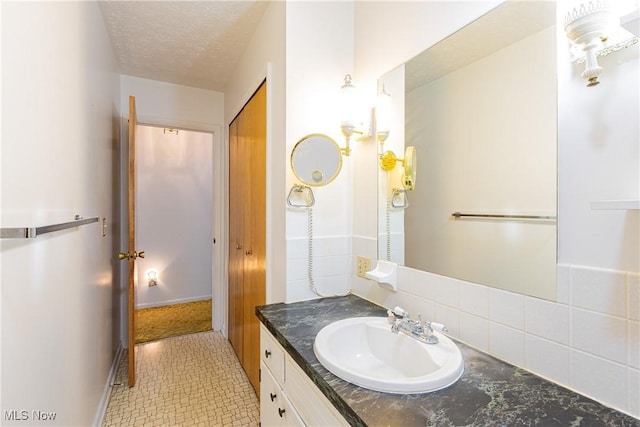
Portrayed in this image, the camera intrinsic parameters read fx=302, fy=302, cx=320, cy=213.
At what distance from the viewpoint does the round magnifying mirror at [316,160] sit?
152cm

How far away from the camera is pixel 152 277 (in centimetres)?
378

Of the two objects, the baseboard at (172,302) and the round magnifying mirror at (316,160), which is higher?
the round magnifying mirror at (316,160)

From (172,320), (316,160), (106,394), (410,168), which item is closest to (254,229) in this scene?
(316,160)

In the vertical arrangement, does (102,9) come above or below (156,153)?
above

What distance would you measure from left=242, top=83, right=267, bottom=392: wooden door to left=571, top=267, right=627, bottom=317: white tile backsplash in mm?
1429

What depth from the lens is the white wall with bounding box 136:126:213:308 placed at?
3.72 metres

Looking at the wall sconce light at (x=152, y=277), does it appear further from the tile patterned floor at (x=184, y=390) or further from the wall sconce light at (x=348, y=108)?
the wall sconce light at (x=348, y=108)

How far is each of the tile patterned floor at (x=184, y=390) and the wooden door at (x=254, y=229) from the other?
169 mm

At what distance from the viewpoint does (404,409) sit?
0.73 metres

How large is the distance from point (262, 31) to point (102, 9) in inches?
37.3

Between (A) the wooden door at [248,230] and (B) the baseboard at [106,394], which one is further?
(A) the wooden door at [248,230]

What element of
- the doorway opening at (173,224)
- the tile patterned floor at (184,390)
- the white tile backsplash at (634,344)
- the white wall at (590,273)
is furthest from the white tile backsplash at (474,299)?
the doorway opening at (173,224)

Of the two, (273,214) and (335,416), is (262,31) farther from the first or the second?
(335,416)

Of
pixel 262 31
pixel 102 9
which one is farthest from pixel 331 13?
pixel 102 9
